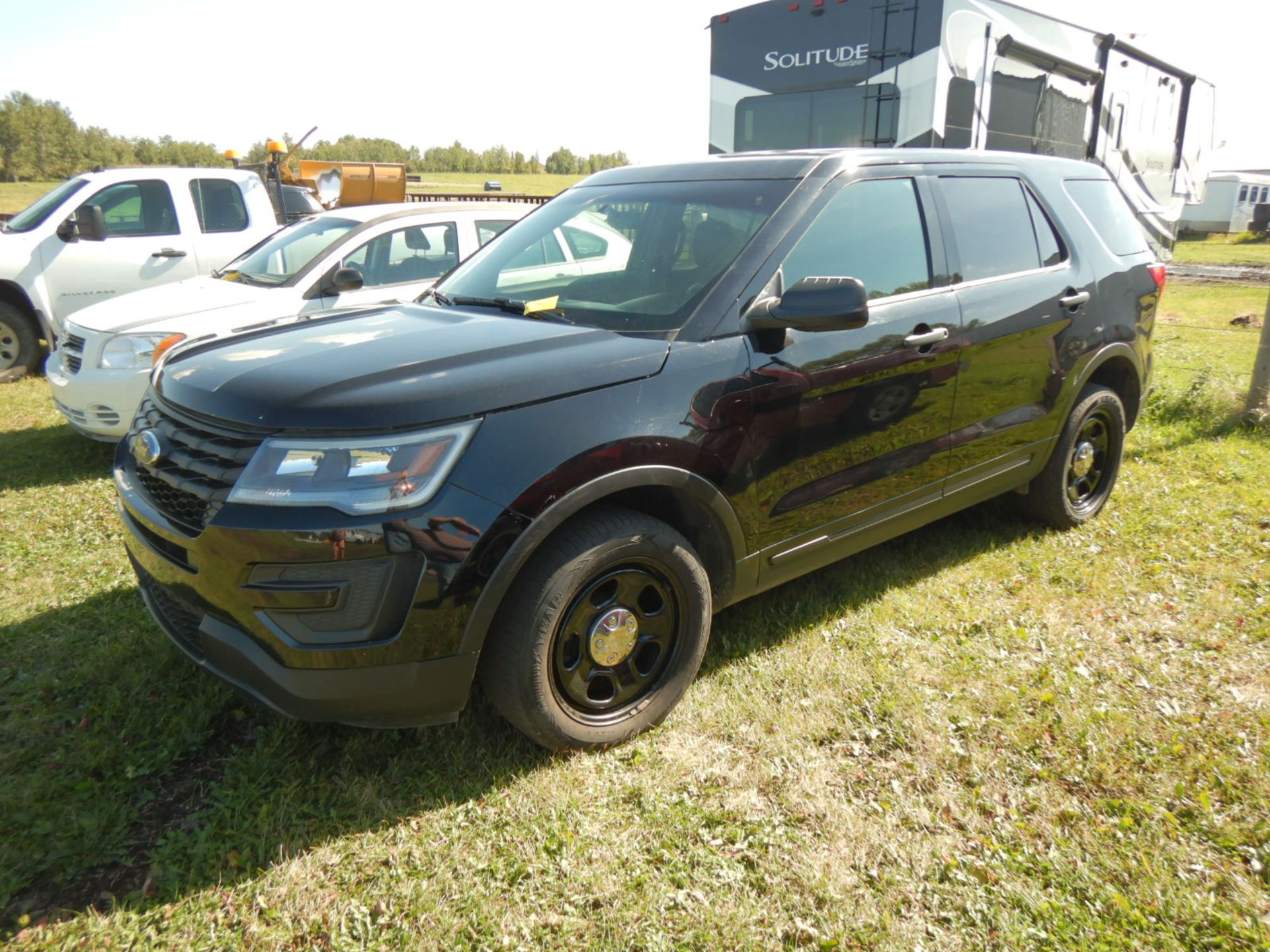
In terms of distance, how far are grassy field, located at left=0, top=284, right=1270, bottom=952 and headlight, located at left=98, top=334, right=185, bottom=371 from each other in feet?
6.82

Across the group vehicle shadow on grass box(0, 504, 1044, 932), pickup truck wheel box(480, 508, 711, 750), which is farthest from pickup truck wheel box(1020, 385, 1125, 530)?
pickup truck wheel box(480, 508, 711, 750)

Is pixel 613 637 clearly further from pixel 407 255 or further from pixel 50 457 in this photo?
pixel 50 457

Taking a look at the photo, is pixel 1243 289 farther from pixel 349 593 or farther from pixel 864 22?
pixel 349 593

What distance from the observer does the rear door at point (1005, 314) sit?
3684mm

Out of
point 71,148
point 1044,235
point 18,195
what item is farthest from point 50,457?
point 71,148

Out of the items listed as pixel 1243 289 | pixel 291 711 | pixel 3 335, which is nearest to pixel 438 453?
pixel 291 711

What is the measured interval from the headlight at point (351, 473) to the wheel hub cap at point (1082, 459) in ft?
11.8

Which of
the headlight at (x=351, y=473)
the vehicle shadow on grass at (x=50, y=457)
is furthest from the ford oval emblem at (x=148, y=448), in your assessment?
the vehicle shadow on grass at (x=50, y=457)

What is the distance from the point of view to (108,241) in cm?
839

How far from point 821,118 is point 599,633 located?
22.9 ft

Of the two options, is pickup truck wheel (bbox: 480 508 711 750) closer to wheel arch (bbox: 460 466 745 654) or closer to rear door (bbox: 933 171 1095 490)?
wheel arch (bbox: 460 466 745 654)

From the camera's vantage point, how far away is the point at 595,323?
2.98m

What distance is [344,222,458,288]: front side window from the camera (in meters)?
6.41

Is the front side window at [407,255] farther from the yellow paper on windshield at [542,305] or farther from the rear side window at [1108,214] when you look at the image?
the rear side window at [1108,214]
